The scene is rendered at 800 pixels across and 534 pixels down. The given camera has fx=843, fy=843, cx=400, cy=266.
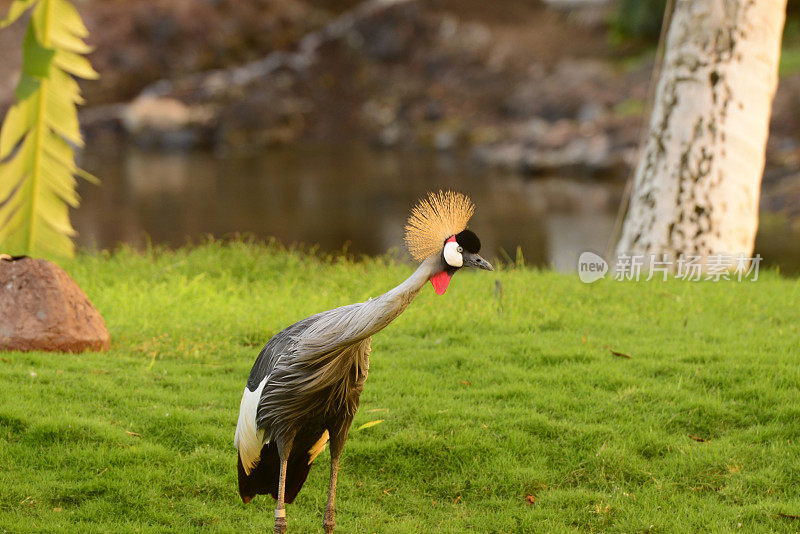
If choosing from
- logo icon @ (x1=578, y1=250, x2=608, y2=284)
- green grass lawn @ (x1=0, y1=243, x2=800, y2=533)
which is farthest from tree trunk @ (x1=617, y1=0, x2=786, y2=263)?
green grass lawn @ (x1=0, y1=243, x2=800, y2=533)

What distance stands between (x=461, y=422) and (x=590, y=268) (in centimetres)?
399

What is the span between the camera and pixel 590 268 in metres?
9.45

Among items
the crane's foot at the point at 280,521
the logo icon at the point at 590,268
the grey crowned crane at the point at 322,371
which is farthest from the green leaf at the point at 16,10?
the logo icon at the point at 590,268

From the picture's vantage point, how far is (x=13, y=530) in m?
4.70

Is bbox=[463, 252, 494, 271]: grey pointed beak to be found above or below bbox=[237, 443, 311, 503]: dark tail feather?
above

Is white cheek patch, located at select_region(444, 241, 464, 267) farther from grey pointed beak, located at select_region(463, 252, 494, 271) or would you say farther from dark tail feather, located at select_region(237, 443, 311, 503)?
dark tail feather, located at select_region(237, 443, 311, 503)

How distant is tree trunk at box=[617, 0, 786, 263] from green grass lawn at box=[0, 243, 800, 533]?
2.09 meters

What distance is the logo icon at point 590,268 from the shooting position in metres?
9.31

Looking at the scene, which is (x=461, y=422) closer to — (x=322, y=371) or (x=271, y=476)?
(x=271, y=476)

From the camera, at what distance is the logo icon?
9.31 metres

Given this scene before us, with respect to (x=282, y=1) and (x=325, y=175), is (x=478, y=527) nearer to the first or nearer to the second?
(x=325, y=175)

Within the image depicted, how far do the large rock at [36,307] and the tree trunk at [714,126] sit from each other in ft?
23.3

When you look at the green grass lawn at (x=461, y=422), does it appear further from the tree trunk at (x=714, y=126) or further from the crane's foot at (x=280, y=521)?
the tree trunk at (x=714, y=126)

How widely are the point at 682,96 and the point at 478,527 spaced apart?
7.34m
